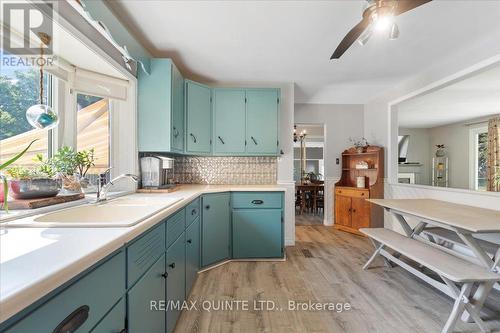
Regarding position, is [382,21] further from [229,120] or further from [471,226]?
[229,120]

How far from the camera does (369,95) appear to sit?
13.4 feet

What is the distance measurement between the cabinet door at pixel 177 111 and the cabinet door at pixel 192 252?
0.89m

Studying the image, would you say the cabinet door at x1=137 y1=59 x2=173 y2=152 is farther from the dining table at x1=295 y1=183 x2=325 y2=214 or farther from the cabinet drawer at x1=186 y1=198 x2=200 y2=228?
the dining table at x1=295 y1=183 x2=325 y2=214

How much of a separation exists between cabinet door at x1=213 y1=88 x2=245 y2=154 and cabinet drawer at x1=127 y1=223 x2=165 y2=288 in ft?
6.04

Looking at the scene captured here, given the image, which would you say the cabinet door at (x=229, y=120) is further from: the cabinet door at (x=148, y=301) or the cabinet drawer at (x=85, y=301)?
Result: the cabinet drawer at (x=85, y=301)

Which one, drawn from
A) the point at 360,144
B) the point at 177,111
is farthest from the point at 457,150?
the point at 177,111

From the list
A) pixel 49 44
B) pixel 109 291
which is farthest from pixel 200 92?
pixel 109 291

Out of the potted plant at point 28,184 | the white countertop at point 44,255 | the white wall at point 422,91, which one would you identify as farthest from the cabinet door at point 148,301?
the white wall at point 422,91

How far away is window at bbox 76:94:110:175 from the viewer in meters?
1.85

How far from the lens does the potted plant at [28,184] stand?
122 centimetres

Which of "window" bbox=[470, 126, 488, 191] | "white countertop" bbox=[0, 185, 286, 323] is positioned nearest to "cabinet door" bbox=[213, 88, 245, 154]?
"white countertop" bbox=[0, 185, 286, 323]

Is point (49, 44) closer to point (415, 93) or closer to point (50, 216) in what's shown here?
point (50, 216)

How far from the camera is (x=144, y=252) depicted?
1.06 m

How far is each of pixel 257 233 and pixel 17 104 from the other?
230 cm
